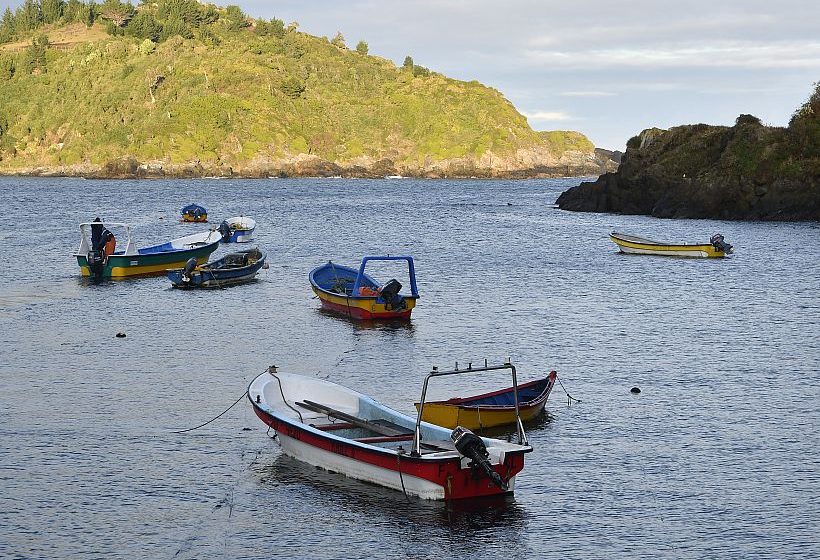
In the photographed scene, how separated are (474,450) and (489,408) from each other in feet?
16.3

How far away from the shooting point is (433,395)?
1051 inches

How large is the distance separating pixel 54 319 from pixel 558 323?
61.1ft

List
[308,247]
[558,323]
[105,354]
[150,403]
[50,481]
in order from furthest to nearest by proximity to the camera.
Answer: [308,247]
[558,323]
[105,354]
[150,403]
[50,481]

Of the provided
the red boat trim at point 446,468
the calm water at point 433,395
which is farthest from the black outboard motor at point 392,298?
the red boat trim at point 446,468

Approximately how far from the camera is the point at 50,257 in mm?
62844

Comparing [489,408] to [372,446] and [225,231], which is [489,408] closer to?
[372,446]

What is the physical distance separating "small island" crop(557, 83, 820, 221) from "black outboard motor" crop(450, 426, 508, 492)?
7533cm

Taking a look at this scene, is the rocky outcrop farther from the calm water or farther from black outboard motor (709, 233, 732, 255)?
the calm water

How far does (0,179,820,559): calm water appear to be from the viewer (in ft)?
58.0

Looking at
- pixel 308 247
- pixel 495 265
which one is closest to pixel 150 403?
pixel 495 265

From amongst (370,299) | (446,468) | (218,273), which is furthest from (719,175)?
(446,468)

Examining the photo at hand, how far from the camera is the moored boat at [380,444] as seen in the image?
60.4 feet

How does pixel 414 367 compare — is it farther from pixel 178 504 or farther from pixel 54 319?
pixel 54 319

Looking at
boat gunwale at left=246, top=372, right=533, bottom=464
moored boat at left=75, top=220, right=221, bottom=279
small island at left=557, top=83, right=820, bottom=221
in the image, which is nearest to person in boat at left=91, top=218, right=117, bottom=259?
moored boat at left=75, top=220, right=221, bottom=279
